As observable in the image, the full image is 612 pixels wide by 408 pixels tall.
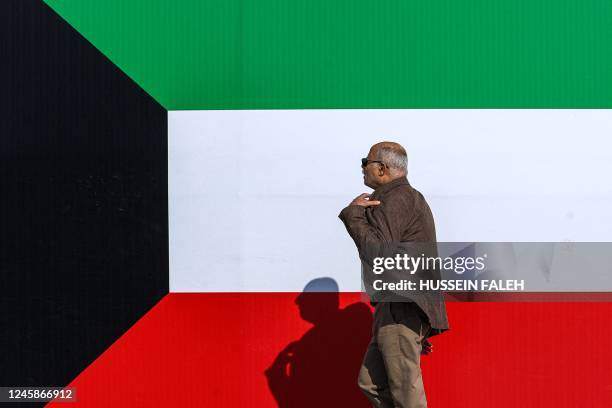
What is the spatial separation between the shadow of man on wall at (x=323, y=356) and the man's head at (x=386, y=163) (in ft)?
3.14

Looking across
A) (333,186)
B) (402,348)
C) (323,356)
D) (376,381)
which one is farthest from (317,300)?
(402,348)

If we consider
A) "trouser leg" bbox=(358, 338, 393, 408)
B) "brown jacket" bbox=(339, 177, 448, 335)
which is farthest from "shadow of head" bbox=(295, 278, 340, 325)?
"brown jacket" bbox=(339, 177, 448, 335)

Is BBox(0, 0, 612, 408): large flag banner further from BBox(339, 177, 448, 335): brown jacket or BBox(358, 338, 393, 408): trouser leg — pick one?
BBox(339, 177, 448, 335): brown jacket

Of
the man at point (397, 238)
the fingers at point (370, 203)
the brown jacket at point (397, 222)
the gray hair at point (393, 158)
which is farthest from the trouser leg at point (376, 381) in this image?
the gray hair at point (393, 158)

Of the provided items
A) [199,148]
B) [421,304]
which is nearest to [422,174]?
[421,304]

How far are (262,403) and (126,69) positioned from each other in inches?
79.0

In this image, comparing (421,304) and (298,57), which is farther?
(298,57)

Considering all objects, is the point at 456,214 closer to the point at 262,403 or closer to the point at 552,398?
the point at 552,398

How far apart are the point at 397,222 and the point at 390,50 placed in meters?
1.26

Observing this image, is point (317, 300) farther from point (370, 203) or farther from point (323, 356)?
point (370, 203)

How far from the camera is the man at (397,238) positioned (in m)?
2.07

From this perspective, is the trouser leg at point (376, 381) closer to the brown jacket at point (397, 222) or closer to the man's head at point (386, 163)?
the brown jacket at point (397, 222)

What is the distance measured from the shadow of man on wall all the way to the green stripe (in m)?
1.12

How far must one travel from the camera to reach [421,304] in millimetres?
2109
